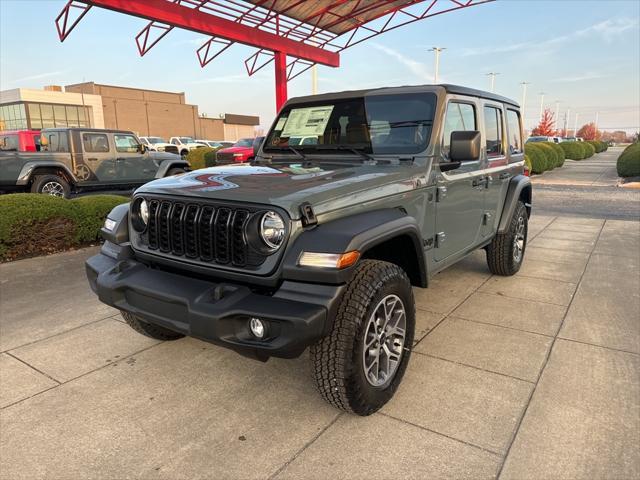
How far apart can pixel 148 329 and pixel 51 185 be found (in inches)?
338

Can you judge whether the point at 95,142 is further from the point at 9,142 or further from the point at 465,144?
the point at 465,144

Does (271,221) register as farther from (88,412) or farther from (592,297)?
(592,297)

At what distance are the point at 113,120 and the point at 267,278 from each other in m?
72.3

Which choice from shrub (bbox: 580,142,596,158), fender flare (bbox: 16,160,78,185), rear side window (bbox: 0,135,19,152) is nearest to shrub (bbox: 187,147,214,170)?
rear side window (bbox: 0,135,19,152)

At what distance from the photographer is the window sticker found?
3.91 metres

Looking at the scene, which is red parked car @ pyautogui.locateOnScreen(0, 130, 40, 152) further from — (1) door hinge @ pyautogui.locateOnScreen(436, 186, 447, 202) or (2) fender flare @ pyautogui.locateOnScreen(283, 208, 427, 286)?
(2) fender flare @ pyautogui.locateOnScreen(283, 208, 427, 286)

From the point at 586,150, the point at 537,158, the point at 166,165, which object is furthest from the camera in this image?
the point at 586,150

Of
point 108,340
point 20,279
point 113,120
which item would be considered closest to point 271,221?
point 108,340

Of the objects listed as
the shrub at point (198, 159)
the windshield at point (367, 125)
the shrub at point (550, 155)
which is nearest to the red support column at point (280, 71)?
the shrub at point (198, 159)

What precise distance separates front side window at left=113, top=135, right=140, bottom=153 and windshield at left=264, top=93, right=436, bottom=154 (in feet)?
28.8

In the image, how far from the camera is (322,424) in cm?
262

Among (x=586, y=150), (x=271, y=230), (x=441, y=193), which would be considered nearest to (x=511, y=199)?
(x=441, y=193)

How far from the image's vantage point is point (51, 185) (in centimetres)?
1042

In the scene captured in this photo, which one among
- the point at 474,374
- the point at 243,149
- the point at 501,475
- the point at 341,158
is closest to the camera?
the point at 501,475
